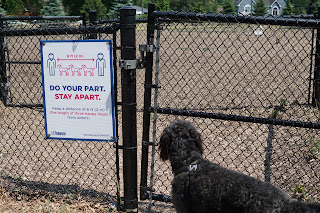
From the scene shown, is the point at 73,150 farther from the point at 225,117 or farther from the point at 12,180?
the point at 225,117

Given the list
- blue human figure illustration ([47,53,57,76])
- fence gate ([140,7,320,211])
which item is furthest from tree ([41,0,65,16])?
blue human figure illustration ([47,53,57,76])

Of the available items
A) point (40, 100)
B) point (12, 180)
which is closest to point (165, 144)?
point (12, 180)

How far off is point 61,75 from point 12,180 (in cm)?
162

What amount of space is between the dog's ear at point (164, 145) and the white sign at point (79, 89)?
49 centimetres

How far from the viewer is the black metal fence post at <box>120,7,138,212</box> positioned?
3070 mm

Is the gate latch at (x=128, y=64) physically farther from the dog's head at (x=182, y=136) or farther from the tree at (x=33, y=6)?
the tree at (x=33, y=6)

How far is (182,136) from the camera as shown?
3117 millimetres

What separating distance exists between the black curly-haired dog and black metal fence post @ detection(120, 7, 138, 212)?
0.32 metres

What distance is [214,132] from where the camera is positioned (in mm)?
5859

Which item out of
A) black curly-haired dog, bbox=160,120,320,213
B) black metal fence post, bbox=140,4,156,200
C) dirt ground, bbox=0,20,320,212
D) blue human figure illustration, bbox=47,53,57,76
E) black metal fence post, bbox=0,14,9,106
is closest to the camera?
black curly-haired dog, bbox=160,120,320,213

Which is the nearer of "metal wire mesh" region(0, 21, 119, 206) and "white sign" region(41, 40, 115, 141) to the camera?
"white sign" region(41, 40, 115, 141)

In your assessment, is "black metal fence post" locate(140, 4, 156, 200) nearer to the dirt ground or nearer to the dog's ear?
the dog's ear

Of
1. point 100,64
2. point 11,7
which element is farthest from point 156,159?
point 11,7

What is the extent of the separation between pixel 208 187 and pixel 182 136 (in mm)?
528
